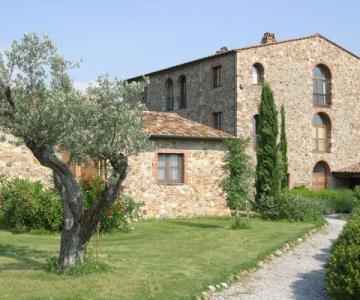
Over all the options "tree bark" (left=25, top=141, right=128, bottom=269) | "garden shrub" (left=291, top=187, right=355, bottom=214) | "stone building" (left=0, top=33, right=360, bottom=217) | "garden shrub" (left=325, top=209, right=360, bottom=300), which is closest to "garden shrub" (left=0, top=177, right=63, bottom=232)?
"stone building" (left=0, top=33, right=360, bottom=217)

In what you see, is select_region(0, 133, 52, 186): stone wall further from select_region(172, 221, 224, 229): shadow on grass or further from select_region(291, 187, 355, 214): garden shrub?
select_region(291, 187, 355, 214): garden shrub

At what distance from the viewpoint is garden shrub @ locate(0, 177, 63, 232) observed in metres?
15.4

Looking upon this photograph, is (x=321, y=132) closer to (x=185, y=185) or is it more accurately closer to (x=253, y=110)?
(x=253, y=110)

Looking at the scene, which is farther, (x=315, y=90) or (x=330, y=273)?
(x=315, y=90)

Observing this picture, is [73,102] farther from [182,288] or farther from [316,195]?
[316,195]

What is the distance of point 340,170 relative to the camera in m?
29.2

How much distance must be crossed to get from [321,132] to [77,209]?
2184 cm

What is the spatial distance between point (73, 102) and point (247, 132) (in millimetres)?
17882

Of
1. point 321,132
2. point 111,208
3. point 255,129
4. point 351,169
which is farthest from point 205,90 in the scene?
point 111,208

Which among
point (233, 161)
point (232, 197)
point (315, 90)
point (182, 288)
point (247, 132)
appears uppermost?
point (315, 90)

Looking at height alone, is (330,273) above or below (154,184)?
below

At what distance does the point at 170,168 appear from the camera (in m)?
20.0

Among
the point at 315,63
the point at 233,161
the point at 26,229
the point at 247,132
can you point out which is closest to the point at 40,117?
the point at 26,229

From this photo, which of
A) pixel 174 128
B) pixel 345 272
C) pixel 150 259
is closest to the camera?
pixel 345 272
